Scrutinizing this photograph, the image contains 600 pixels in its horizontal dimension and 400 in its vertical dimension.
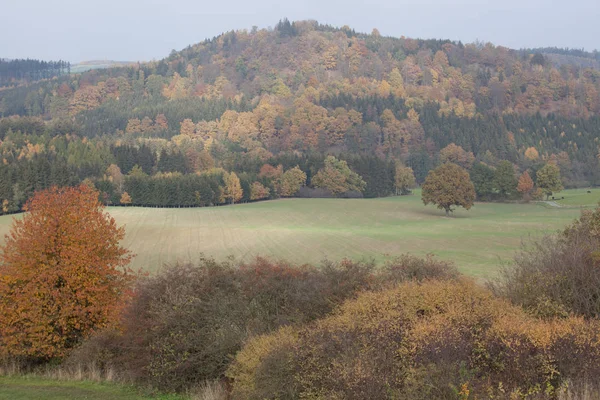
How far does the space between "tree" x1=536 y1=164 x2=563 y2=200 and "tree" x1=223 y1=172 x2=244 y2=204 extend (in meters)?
62.1

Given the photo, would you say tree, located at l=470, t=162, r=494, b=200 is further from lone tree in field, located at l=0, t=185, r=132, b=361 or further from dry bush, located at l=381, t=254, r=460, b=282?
dry bush, located at l=381, t=254, r=460, b=282

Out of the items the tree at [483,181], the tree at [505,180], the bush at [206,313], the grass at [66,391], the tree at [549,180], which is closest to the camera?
the grass at [66,391]

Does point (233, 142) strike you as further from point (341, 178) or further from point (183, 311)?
point (183, 311)

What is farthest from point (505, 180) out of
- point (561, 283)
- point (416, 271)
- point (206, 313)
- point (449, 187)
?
point (206, 313)

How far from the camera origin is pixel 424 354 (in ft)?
39.6

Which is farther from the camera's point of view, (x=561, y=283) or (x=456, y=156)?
(x=456, y=156)

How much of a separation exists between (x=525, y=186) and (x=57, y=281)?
103322 millimetres

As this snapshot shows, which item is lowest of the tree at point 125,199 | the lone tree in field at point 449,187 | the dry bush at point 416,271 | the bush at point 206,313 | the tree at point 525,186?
the tree at point 125,199

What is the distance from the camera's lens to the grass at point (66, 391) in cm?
1805

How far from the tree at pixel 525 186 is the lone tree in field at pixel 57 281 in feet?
326

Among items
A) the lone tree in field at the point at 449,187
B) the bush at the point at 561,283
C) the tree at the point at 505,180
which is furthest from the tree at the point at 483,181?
the bush at the point at 561,283

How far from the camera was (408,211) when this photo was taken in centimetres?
10006

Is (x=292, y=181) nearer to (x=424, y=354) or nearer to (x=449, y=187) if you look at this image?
(x=449, y=187)

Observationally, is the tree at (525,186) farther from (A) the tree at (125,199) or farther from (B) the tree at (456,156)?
(A) the tree at (125,199)
